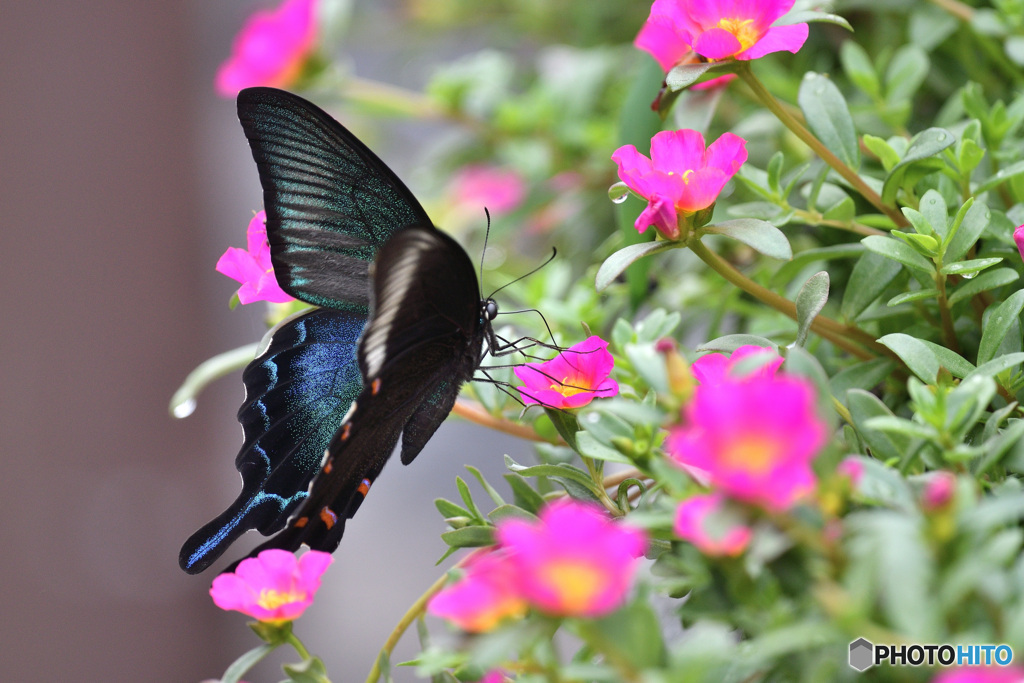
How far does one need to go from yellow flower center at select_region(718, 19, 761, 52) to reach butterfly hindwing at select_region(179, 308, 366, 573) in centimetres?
32

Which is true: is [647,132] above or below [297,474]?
above

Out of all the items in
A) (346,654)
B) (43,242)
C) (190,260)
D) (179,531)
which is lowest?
(346,654)

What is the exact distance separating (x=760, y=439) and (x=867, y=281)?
0.29 metres

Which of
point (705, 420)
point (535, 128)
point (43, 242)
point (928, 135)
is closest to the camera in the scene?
point (705, 420)

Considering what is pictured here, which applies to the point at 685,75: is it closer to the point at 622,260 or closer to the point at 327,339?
the point at 622,260

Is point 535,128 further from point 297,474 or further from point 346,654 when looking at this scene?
point 346,654

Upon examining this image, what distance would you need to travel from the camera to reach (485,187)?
1162mm

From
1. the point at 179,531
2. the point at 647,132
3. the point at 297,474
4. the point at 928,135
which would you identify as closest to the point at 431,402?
the point at 297,474

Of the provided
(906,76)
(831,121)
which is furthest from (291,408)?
(906,76)

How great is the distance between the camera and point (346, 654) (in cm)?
192

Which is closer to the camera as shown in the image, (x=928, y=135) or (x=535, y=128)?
(x=928, y=135)

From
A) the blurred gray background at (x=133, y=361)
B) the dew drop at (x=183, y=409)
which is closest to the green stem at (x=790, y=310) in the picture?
the dew drop at (x=183, y=409)

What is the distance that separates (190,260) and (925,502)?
6.22 feet

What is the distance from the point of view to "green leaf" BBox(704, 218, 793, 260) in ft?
1.44
